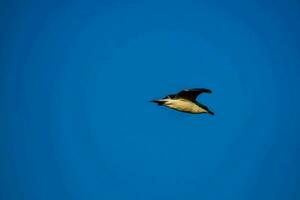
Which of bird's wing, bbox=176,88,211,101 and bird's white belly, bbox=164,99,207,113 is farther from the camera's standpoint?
bird's white belly, bbox=164,99,207,113

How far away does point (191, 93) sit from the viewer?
106 ft

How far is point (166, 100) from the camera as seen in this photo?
3291 centimetres

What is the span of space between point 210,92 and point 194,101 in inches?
66.9

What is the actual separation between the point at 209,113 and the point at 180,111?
1.49 m

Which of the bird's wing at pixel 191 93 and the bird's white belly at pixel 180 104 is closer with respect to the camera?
the bird's wing at pixel 191 93

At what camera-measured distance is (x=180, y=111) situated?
3309 centimetres

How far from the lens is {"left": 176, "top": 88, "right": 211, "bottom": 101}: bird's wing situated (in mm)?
31761

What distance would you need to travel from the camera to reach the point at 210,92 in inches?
1243

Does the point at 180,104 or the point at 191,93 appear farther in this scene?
the point at 180,104

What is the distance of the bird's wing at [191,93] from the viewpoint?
3176 cm

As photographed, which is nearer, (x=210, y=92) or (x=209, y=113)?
(x=210, y=92)

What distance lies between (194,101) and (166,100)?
1.02 m

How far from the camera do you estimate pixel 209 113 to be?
34.1m

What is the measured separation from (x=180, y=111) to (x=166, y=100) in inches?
25.4
